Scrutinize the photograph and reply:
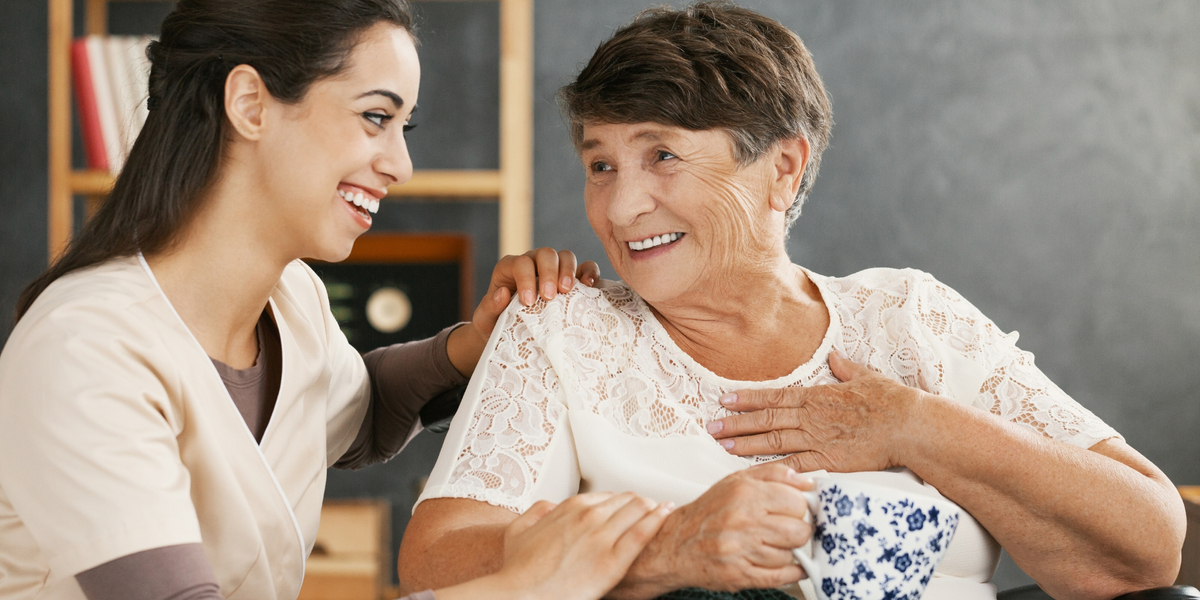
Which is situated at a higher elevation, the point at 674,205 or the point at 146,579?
the point at 674,205

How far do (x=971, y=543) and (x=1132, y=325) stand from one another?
6.95 ft

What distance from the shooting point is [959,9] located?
2920mm

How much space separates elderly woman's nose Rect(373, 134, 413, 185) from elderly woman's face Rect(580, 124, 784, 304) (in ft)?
0.93

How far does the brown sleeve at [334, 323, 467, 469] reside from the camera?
1.50 meters

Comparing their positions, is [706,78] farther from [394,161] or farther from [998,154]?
[998,154]

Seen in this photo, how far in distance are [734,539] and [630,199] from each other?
571mm

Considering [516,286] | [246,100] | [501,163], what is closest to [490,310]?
[516,286]

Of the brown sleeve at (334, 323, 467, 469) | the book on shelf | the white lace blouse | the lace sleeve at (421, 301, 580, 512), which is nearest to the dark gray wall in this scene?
the book on shelf

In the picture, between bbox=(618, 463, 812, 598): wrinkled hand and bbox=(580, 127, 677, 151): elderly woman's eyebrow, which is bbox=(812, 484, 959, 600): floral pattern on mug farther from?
bbox=(580, 127, 677, 151): elderly woman's eyebrow

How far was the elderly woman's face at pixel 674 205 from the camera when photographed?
1.31m

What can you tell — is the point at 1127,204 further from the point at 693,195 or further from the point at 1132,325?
the point at 693,195

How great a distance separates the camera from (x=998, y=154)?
2.93 metres

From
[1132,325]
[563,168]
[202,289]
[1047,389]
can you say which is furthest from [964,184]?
[202,289]

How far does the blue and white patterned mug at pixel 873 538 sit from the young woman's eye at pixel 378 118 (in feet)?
2.32
